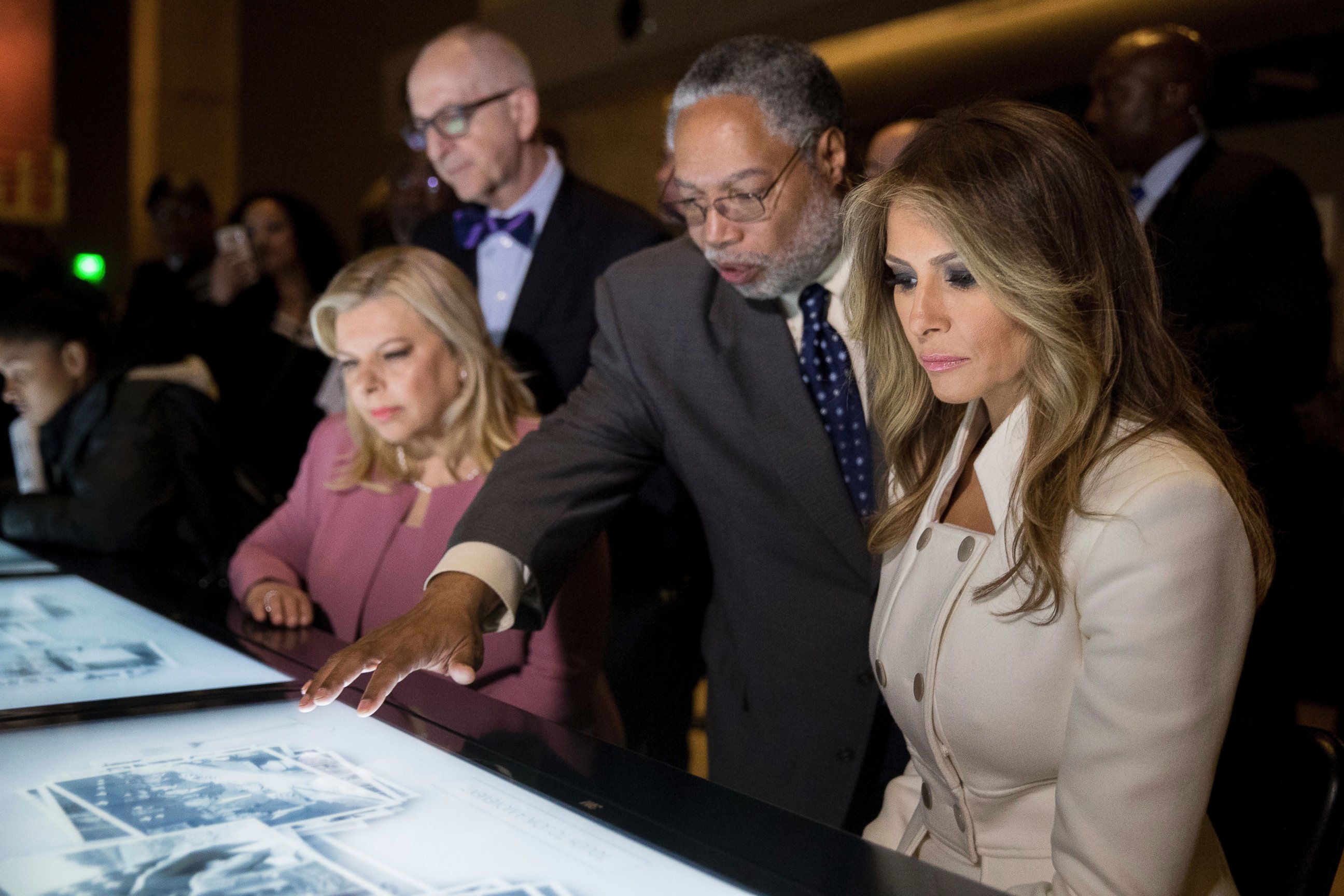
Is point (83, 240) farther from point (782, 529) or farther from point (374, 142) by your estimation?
point (782, 529)

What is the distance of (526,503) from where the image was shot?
5.43 feet

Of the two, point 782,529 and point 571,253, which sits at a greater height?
point 571,253

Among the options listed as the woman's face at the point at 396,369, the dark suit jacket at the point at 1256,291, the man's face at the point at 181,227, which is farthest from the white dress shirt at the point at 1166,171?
the man's face at the point at 181,227

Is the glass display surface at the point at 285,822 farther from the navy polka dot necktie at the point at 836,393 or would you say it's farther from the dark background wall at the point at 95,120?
the dark background wall at the point at 95,120

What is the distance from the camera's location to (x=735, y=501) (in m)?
1.75

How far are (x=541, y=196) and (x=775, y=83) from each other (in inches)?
45.5

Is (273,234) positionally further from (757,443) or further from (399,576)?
(757,443)

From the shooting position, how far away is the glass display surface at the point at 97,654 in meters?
1.27

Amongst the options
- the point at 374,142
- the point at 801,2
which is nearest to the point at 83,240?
the point at 374,142

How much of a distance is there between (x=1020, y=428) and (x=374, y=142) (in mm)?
7420

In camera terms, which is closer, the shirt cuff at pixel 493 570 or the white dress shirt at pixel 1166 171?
the shirt cuff at pixel 493 570

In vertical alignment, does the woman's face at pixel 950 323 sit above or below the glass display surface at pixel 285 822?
above

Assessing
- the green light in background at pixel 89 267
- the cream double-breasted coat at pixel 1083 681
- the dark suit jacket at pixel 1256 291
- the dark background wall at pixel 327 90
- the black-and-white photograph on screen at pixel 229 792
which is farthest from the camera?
the green light in background at pixel 89 267

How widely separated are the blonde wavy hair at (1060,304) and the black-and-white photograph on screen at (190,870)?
2.15 feet
